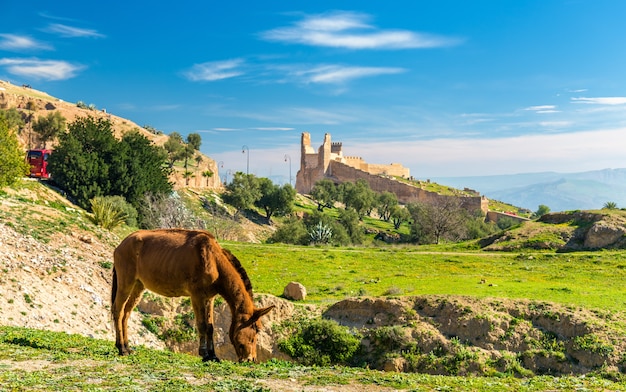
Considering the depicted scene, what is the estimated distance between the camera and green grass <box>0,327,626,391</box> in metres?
8.51

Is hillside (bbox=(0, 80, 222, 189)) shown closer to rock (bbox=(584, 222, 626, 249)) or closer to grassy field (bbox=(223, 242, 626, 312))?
grassy field (bbox=(223, 242, 626, 312))

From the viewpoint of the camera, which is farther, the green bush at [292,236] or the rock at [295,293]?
the green bush at [292,236]

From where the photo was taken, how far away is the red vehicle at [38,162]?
1999 inches

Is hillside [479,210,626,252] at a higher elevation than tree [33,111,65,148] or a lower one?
lower

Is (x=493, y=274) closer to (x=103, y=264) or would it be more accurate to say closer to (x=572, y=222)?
(x=572, y=222)

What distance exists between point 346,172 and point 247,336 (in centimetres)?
15059

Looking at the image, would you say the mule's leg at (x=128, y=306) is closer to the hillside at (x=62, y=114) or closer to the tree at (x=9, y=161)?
the tree at (x=9, y=161)

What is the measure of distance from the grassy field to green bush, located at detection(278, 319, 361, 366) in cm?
454

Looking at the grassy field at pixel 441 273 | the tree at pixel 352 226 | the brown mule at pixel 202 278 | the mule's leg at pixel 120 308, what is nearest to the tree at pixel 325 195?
the tree at pixel 352 226

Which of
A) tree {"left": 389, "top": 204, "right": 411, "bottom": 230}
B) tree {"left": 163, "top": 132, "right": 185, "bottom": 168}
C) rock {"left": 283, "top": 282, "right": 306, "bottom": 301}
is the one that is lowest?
rock {"left": 283, "top": 282, "right": 306, "bottom": 301}

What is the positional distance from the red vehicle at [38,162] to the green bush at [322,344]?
40314 millimetres

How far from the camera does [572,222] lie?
47.5 m

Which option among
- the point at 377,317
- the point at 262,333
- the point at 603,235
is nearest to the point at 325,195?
the point at 603,235

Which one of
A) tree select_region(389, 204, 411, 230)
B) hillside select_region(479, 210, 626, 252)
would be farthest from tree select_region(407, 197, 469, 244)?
tree select_region(389, 204, 411, 230)
